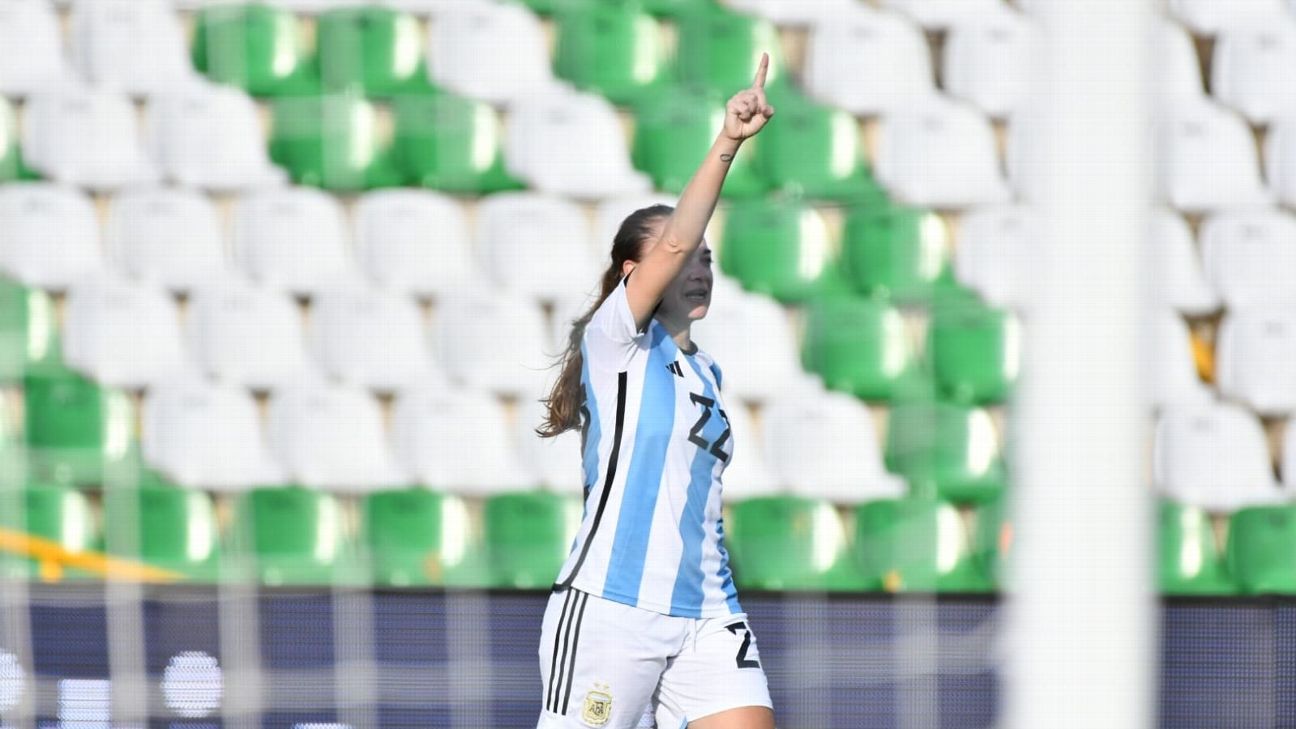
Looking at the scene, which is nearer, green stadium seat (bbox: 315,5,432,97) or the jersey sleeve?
the jersey sleeve

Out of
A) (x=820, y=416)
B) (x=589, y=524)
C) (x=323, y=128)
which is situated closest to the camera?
(x=589, y=524)

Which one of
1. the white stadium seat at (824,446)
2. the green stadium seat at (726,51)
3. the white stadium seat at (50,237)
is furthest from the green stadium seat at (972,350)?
the white stadium seat at (50,237)

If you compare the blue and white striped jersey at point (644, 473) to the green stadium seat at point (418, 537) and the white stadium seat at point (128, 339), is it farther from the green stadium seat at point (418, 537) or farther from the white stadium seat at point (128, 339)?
the white stadium seat at point (128, 339)

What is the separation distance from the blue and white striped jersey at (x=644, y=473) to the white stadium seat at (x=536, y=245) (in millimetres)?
2008

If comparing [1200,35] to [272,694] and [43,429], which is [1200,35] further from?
[43,429]

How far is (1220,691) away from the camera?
10.3ft

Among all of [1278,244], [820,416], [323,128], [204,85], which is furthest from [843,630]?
[204,85]

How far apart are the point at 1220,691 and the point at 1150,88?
2.13m

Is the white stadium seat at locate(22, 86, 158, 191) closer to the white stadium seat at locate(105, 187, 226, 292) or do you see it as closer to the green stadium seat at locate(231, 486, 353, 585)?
the white stadium seat at locate(105, 187, 226, 292)

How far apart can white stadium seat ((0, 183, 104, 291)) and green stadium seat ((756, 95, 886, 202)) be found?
1898 millimetres

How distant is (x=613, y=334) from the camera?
6.22ft

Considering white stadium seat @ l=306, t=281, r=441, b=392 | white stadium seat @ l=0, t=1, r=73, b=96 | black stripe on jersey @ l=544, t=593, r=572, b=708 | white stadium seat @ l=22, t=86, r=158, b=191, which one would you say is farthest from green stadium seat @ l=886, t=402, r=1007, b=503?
white stadium seat @ l=0, t=1, r=73, b=96

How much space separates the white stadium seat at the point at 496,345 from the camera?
12.7 ft

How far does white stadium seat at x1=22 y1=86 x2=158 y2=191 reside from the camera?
424 centimetres
